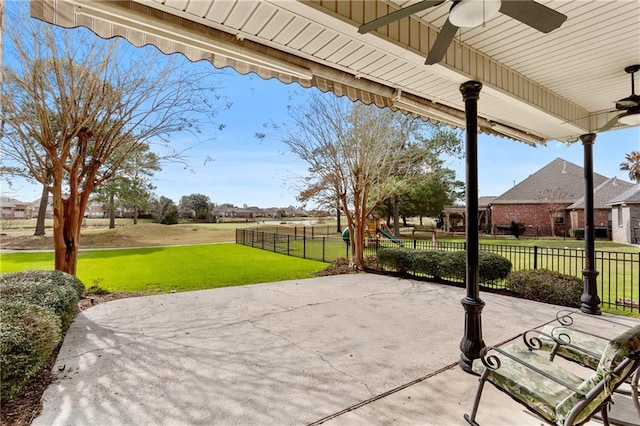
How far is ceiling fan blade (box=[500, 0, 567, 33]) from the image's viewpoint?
5.27 ft

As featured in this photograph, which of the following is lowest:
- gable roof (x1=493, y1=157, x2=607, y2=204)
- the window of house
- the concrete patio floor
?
the concrete patio floor

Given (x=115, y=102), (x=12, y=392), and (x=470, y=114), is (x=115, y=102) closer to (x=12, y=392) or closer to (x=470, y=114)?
(x=12, y=392)

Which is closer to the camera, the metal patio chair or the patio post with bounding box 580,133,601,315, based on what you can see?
the metal patio chair

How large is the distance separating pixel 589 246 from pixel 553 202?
19.7m

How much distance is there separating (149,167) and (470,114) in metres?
6.74

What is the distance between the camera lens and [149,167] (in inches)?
271

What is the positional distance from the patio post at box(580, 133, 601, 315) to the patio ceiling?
41.5 inches

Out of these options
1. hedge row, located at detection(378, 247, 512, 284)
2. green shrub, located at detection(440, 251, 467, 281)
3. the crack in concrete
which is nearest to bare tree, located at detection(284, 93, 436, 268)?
hedge row, located at detection(378, 247, 512, 284)

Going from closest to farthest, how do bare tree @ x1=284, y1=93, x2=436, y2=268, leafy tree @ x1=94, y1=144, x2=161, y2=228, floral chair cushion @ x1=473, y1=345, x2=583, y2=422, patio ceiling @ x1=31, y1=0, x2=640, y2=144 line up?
floral chair cushion @ x1=473, y1=345, x2=583, y2=422 → patio ceiling @ x1=31, y1=0, x2=640, y2=144 → leafy tree @ x1=94, y1=144, x2=161, y2=228 → bare tree @ x1=284, y1=93, x2=436, y2=268

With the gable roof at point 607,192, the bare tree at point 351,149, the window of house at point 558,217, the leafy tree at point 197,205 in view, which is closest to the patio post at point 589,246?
the bare tree at point 351,149

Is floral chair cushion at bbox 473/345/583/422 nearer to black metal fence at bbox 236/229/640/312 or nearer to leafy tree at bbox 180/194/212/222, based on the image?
black metal fence at bbox 236/229/640/312

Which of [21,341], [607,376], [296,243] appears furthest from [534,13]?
[296,243]

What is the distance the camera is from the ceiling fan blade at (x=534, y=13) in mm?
1607

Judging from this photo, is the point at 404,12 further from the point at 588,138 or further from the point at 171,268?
the point at 171,268
